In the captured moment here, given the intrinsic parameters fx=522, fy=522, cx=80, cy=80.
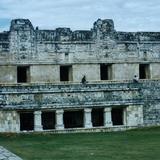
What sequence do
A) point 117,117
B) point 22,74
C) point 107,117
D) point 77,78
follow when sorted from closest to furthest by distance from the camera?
point 107,117
point 77,78
point 22,74
point 117,117

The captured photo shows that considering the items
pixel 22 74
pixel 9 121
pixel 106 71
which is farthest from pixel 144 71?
pixel 9 121

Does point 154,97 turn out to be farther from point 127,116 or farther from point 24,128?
point 24,128

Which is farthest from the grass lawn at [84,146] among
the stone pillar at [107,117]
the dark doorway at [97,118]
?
the dark doorway at [97,118]

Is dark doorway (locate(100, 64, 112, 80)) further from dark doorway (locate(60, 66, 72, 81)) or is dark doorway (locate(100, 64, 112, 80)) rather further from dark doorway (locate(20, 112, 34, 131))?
dark doorway (locate(20, 112, 34, 131))

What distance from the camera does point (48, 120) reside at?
3027 centimetres

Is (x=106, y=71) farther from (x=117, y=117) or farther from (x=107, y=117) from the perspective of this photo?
(x=107, y=117)

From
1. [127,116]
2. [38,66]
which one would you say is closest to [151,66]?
[127,116]

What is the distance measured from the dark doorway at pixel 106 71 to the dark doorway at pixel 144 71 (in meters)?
2.13

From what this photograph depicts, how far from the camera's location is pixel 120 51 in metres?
31.2

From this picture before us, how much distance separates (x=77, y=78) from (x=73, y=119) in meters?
2.40

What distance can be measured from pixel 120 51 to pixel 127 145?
12055mm

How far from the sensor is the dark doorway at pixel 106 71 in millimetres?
31453

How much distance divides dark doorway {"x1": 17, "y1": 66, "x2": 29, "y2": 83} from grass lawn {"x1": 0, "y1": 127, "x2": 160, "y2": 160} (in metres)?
5.26

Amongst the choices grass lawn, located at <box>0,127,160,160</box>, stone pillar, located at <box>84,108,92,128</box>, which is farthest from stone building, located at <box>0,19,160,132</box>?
grass lawn, located at <box>0,127,160,160</box>
